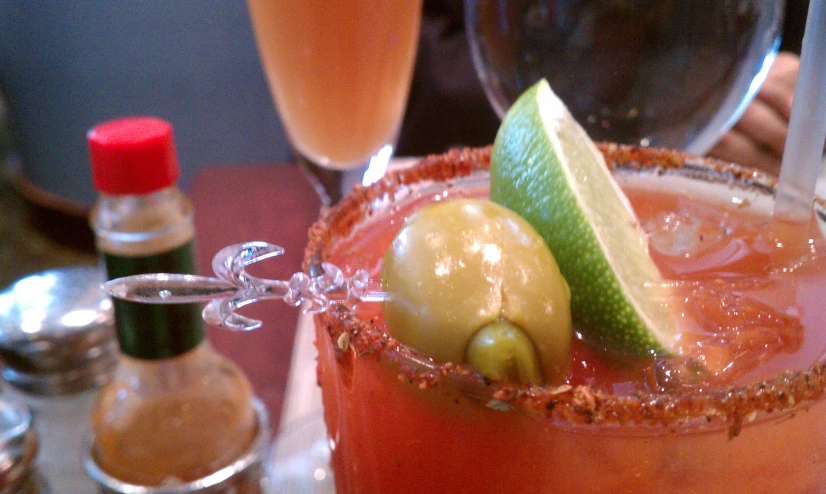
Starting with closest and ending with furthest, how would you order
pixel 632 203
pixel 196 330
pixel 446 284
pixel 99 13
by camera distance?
pixel 446 284 < pixel 632 203 < pixel 196 330 < pixel 99 13

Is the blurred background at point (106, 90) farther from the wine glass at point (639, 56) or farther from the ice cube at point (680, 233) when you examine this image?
the ice cube at point (680, 233)

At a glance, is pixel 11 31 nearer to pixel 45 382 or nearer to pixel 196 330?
pixel 45 382

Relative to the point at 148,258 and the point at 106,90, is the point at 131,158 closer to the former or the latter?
the point at 148,258

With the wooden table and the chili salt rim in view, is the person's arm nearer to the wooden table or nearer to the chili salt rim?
the wooden table

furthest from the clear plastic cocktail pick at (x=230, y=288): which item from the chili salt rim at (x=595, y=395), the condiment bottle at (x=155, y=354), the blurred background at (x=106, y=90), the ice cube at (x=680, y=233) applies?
the blurred background at (x=106, y=90)

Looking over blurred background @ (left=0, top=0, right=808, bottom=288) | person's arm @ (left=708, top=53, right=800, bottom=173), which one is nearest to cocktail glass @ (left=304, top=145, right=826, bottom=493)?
person's arm @ (left=708, top=53, right=800, bottom=173)

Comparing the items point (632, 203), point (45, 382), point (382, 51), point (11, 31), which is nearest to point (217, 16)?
point (11, 31)
